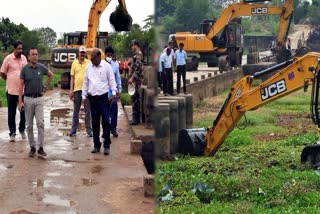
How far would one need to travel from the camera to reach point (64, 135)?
8.98m

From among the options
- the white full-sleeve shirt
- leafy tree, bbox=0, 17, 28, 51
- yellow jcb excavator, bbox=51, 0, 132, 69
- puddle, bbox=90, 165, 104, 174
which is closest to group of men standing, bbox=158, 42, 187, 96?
yellow jcb excavator, bbox=51, 0, 132, 69

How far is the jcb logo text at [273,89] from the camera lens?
9.77 metres

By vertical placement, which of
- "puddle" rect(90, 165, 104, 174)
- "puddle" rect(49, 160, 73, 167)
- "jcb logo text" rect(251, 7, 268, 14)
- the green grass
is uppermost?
"jcb logo text" rect(251, 7, 268, 14)

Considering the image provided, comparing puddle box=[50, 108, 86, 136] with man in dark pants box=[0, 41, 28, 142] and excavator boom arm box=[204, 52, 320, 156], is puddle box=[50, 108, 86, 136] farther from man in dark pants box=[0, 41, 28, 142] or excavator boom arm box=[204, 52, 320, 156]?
excavator boom arm box=[204, 52, 320, 156]

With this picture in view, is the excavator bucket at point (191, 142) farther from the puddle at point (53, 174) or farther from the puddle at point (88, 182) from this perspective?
the puddle at point (88, 182)

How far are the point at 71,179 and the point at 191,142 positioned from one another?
15.5ft

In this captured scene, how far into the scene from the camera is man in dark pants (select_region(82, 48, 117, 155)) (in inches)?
274

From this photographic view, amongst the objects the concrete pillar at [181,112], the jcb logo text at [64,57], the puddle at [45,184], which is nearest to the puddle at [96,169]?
the puddle at [45,184]

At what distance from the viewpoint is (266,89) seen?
388 inches

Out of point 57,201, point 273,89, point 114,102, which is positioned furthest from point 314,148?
point 57,201

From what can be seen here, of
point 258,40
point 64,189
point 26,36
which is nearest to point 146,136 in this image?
point 64,189

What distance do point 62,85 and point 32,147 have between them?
45.4 ft

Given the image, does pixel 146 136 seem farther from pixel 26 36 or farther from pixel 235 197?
pixel 26 36

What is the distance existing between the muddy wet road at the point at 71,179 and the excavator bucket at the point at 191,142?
2.08m
